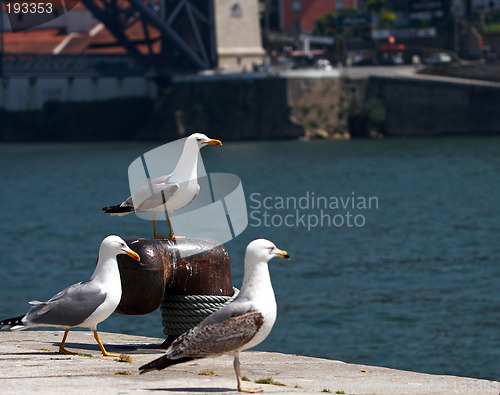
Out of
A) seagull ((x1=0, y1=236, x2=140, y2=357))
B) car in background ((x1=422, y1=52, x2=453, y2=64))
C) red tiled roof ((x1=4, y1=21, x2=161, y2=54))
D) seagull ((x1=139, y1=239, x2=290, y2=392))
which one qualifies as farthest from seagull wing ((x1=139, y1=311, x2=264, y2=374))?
red tiled roof ((x1=4, y1=21, x2=161, y2=54))

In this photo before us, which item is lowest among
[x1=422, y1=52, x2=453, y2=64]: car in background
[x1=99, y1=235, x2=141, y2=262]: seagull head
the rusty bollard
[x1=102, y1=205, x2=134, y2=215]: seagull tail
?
[x1=422, y1=52, x2=453, y2=64]: car in background

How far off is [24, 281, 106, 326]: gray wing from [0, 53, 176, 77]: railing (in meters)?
64.4

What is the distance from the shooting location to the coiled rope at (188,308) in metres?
8.95

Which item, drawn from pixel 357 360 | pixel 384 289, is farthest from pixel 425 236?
pixel 357 360

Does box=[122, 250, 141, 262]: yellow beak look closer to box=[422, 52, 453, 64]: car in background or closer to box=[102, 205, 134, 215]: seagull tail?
box=[102, 205, 134, 215]: seagull tail

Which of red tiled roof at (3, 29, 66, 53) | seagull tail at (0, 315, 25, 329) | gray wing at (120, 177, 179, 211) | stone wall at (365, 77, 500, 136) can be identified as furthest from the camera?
red tiled roof at (3, 29, 66, 53)

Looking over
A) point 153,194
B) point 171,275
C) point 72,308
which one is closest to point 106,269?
point 72,308

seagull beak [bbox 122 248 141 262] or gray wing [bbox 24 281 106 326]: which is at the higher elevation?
seagull beak [bbox 122 248 141 262]

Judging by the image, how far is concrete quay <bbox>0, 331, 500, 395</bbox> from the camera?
6.83m

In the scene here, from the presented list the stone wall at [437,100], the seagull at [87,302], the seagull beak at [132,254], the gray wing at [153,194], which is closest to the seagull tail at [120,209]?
the gray wing at [153,194]

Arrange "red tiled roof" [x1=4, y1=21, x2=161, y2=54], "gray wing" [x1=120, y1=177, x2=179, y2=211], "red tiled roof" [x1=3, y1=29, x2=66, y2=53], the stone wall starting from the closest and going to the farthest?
"gray wing" [x1=120, y1=177, x2=179, y2=211], the stone wall, "red tiled roof" [x1=4, y1=21, x2=161, y2=54], "red tiled roof" [x1=3, y1=29, x2=66, y2=53]

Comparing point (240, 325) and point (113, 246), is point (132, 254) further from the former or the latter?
point (240, 325)

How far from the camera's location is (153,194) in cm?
818

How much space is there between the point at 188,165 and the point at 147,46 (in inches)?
2835
